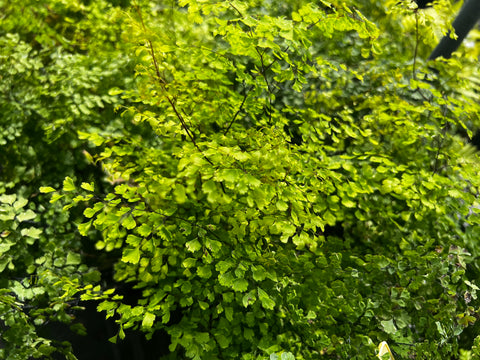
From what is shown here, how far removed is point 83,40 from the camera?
10.6ft

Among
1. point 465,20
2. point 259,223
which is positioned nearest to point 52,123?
point 259,223

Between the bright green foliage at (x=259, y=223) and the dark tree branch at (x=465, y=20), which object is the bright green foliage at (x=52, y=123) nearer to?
the bright green foliage at (x=259, y=223)

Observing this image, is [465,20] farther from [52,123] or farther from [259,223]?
[52,123]

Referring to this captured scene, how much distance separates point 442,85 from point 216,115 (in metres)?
1.90

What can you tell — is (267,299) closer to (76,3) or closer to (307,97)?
(307,97)

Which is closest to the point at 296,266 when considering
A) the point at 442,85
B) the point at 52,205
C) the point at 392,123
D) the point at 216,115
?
the point at 216,115

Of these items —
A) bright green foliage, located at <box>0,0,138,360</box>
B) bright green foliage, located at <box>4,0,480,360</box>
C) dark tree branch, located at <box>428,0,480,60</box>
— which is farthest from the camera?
dark tree branch, located at <box>428,0,480,60</box>

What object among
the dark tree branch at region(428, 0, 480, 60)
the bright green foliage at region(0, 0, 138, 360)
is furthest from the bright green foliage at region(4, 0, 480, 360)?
the dark tree branch at region(428, 0, 480, 60)

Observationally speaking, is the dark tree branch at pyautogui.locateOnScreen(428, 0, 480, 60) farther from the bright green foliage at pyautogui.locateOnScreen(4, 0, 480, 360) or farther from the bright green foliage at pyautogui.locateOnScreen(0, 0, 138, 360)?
the bright green foliage at pyautogui.locateOnScreen(0, 0, 138, 360)

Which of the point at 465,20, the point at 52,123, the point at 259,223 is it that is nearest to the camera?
the point at 259,223

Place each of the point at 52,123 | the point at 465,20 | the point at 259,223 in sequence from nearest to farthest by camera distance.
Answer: the point at 259,223, the point at 52,123, the point at 465,20

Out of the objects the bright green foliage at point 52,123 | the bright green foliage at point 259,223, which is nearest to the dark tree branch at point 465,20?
the bright green foliage at point 259,223

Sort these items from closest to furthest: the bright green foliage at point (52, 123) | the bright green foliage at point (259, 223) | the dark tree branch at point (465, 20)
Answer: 1. the bright green foliage at point (259, 223)
2. the bright green foliage at point (52, 123)
3. the dark tree branch at point (465, 20)

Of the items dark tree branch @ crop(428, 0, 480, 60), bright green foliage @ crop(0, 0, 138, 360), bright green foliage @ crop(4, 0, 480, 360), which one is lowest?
bright green foliage @ crop(0, 0, 138, 360)
